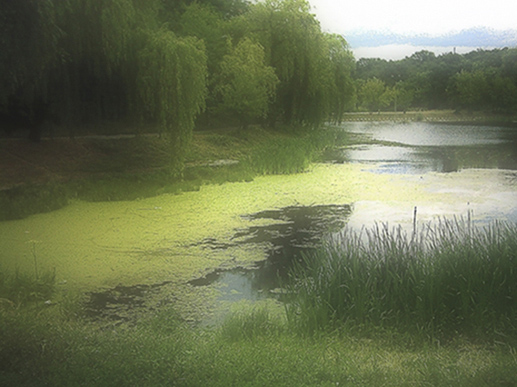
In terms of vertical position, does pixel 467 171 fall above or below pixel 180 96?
below

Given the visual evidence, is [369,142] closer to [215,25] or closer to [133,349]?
[215,25]

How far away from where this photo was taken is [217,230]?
28.7 ft

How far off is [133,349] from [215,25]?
785 inches

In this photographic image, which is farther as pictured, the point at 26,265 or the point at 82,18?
the point at 82,18

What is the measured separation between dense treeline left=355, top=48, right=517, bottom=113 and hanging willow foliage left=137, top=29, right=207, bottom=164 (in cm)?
4823

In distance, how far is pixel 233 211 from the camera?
1026cm

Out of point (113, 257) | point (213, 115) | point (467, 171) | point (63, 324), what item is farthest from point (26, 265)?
point (213, 115)

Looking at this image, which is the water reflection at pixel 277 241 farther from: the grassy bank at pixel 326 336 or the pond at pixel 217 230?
the grassy bank at pixel 326 336

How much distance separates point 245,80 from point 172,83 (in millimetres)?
8090

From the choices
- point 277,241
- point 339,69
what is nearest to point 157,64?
point 277,241

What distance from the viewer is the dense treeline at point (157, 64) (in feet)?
27.6

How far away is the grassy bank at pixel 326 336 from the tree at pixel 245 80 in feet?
48.5

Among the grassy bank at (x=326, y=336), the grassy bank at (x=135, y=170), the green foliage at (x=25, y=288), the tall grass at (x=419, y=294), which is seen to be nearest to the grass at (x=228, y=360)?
the grassy bank at (x=326, y=336)

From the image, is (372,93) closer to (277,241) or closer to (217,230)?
(217,230)
